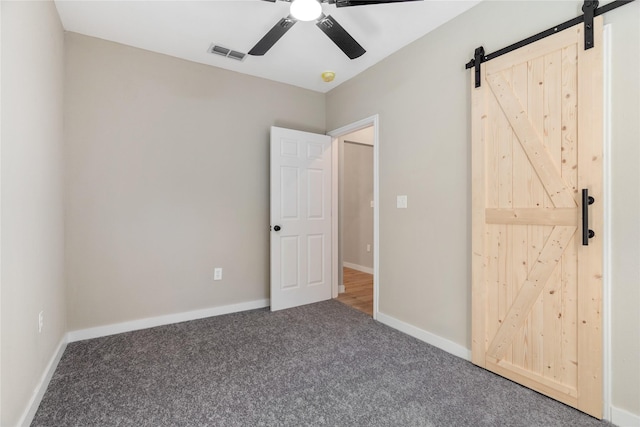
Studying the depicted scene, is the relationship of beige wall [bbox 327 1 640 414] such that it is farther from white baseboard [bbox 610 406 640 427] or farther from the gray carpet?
the gray carpet

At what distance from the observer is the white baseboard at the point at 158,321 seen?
107 inches

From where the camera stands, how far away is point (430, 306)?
8.75 feet

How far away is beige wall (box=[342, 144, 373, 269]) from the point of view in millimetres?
5691

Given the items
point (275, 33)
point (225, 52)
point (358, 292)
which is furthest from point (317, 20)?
point (358, 292)

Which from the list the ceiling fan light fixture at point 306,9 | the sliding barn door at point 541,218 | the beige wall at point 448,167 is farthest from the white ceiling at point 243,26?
the sliding barn door at point 541,218

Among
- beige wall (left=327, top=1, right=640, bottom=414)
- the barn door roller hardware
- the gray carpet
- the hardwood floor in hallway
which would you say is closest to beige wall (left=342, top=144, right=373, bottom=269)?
the hardwood floor in hallway

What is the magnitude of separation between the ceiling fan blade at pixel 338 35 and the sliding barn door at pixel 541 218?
950 millimetres

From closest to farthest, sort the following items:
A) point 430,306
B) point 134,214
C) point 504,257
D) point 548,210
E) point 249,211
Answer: point 548,210 → point 504,257 → point 430,306 → point 134,214 → point 249,211

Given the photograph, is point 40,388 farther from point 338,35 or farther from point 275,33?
point 338,35

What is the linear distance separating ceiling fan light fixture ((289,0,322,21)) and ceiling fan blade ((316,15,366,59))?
5 cm

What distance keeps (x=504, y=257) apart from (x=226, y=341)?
2.32 m

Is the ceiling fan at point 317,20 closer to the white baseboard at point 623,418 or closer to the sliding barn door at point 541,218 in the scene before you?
the sliding barn door at point 541,218

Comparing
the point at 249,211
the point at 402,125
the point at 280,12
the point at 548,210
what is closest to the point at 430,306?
the point at 548,210

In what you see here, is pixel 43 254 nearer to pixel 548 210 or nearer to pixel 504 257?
pixel 504 257
